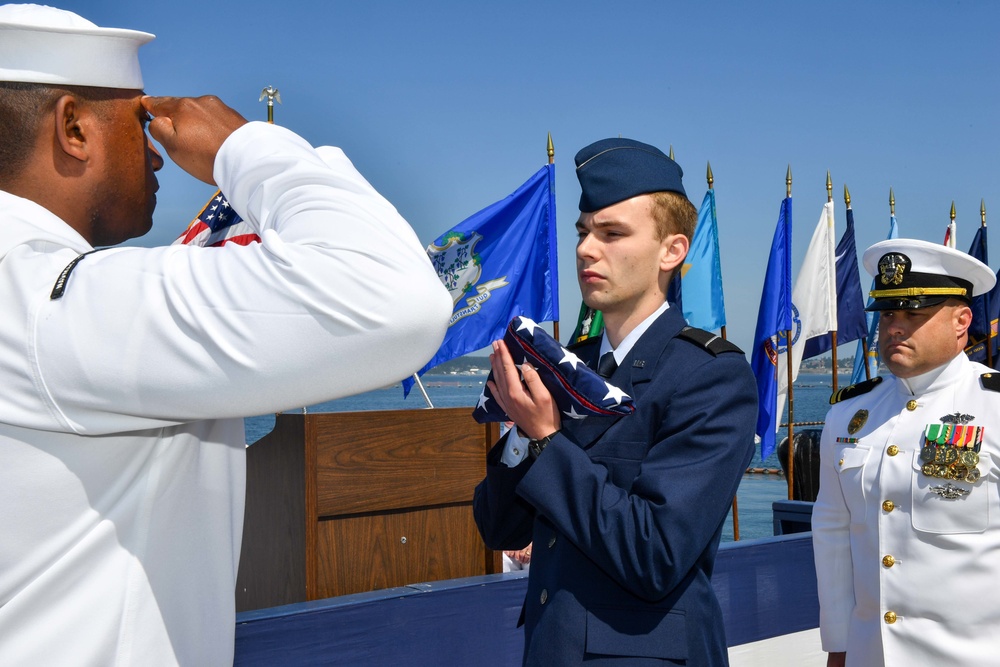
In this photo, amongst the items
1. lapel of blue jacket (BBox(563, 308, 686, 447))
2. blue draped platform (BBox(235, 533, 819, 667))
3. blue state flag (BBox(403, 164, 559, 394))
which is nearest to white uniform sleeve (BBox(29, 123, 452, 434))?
lapel of blue jacket (BBox(563, 308, 686, 447))

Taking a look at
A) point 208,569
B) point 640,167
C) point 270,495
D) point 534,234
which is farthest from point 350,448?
point 534,234

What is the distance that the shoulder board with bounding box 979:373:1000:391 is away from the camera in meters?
2.93

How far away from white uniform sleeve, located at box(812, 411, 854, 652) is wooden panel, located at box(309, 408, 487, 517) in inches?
46.2

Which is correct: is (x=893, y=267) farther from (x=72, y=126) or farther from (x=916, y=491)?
(x=72, y=126)

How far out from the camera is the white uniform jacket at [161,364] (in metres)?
0.87

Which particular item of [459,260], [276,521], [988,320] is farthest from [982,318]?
[276,521]

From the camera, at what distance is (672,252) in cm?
202

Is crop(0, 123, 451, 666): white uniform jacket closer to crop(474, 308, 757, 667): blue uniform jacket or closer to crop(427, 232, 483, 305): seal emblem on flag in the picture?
crop(474, 308, 757, 667): blue uniform jacket

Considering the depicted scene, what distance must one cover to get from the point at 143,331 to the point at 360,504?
2.11 metres

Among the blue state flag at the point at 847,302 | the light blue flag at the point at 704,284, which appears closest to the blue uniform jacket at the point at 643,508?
the light blue flag at the point at 704,284

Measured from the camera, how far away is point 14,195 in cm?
108

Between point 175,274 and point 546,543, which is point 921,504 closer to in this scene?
point 546,543

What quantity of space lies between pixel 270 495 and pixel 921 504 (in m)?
2.07

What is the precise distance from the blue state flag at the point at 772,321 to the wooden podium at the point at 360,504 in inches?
226
